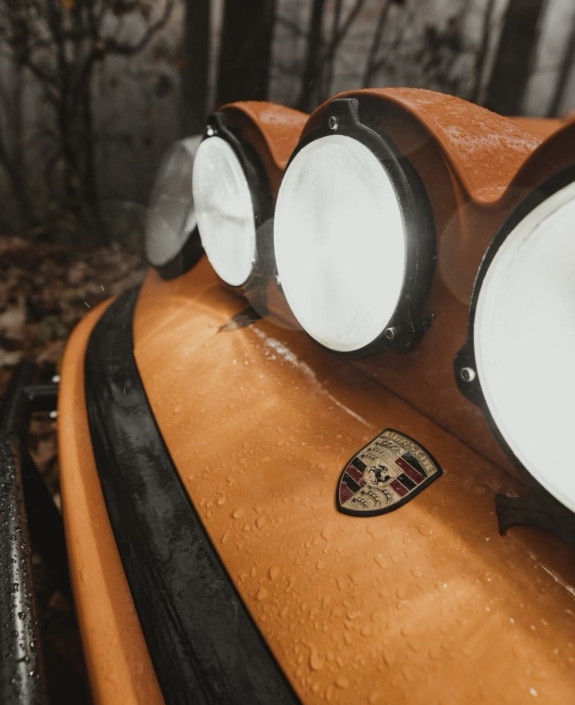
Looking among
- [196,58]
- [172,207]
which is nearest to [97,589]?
[172,207]

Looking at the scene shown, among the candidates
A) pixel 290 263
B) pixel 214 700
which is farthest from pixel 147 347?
pixel 214 700

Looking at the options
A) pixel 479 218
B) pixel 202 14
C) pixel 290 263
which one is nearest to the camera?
pixel 479 218

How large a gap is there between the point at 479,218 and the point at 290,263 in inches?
16.4

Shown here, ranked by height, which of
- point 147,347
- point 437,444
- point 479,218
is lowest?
point 147,347

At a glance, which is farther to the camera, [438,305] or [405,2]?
[405,2]

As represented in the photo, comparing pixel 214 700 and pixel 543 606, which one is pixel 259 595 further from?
pixel 543 606

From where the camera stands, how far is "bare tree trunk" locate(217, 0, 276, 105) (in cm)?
460

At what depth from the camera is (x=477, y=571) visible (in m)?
0.66

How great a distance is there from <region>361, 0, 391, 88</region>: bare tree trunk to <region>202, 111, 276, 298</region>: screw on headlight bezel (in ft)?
22.2

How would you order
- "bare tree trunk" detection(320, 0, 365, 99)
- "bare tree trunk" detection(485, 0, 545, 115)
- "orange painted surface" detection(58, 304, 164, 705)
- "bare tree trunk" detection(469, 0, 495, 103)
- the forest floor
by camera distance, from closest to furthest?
1. "orange painted surface" detection(58, 304, 164, 705)
2. the forest floor
3. "bare tree trunk" detection(485, 0, 545, 115)
4. "bare tree trunk" detection(320, 0, 365, 99)
5. "bare tree trunk" detection(469, 0, 495, 103)

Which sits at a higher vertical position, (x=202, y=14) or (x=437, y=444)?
(x=202, y=14)

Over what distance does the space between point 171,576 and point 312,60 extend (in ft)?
22.9

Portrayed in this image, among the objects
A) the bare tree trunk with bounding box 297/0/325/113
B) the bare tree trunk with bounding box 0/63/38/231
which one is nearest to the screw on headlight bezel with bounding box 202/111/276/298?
the bare tree trunk with bounding box 297/0/325/113

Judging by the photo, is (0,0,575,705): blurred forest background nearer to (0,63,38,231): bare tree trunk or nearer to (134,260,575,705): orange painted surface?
(0,63,38,231): bare tree trunk
